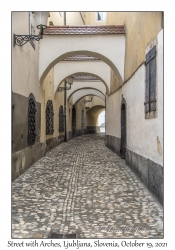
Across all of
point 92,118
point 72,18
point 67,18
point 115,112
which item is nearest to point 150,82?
point 115,112

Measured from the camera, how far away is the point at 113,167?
8.59m

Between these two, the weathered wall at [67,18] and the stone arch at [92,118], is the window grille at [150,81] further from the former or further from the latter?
the stone arch at [92,118]

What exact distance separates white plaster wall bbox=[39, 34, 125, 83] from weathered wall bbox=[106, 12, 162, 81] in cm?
53

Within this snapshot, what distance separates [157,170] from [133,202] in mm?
689

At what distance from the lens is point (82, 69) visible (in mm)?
14648

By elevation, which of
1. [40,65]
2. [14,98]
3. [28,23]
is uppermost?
[28,23]

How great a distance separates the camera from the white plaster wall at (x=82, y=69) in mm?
14484

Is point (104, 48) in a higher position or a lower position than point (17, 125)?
higher

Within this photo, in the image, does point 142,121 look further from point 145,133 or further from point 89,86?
point 89,86

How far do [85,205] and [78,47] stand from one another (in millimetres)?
6534
